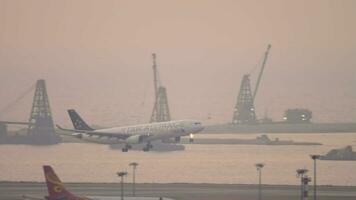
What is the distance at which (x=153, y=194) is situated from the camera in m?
171

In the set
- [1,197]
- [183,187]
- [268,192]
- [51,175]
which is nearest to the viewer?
[51,175]

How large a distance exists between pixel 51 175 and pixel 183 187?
186 ft

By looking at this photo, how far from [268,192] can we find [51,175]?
51314mm

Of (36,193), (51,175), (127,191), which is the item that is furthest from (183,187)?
(51,175)

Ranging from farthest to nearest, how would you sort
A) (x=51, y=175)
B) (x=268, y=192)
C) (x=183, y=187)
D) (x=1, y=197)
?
(x=183, y=187) < (x=268, y=192) < (x=1, y=197) < (x=51, y=175)

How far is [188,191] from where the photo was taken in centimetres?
17550

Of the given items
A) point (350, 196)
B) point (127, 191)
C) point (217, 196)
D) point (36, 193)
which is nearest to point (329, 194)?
point (350, 196)

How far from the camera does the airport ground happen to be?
164 m

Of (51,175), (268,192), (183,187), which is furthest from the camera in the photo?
(183,187)

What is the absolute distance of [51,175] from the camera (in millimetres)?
132500

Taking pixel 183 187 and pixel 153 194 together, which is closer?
pixel 153 194

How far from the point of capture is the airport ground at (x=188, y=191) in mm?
163625

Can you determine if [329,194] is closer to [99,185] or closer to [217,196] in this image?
[217,196]

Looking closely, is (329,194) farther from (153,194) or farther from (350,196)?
(153,194)
